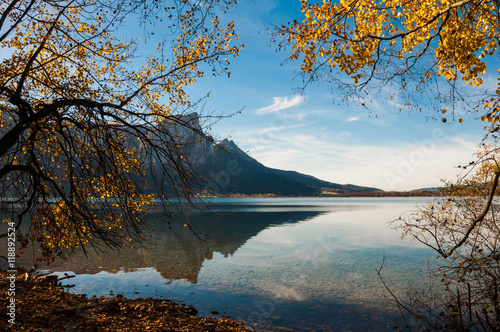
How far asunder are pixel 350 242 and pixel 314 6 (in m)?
25.9

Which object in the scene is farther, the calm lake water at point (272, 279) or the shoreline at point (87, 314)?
the calm lake water at point (272, 279)

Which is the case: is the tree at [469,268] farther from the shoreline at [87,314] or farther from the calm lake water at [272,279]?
the shoreline at [87,314]

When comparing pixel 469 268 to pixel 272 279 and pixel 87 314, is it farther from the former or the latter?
pixel 272 279

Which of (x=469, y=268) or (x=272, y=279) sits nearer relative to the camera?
(x=469, y=268)

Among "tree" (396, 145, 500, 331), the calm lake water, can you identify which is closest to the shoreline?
the calm lake water

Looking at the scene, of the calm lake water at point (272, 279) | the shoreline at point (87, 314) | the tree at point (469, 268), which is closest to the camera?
the tree at point (469, 268)

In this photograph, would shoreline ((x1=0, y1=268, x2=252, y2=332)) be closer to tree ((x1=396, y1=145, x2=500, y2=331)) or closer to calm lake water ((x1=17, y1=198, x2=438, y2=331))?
calm lake water ((x1=17, y1=198, x2=438, y2=331))

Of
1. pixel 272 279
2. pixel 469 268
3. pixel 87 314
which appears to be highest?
pixel 469 268

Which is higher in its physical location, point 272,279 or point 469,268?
point 469,268

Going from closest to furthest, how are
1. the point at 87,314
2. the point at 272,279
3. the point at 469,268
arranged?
the point at 469,268, the point at 87,314, the point at 272,279

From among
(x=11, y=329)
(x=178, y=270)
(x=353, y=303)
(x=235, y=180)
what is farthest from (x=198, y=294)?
(x=235, y=180)

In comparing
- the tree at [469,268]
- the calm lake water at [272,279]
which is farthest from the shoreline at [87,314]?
the tree at [469,268]

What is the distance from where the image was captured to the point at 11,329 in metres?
5.97

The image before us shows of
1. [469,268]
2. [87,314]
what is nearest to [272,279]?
[87,314]
